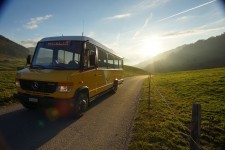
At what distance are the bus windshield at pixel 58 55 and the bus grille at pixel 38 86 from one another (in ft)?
2.94

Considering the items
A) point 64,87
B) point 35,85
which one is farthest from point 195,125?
point 35,85

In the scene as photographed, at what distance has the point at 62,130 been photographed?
6555 mm

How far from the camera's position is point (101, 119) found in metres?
8.16

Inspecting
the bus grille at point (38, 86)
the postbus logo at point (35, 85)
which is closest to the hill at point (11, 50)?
the bus grille at point (38, 86)

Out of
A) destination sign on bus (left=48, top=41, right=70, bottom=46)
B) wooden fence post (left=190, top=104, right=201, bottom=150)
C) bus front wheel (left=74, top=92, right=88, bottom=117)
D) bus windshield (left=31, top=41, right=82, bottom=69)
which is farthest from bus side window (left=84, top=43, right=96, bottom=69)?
wooden fence post (left=190, top=104, right=201, bottom=150)

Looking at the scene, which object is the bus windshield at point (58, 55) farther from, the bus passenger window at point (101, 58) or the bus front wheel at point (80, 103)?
the bus passenger window at point (101, 58)

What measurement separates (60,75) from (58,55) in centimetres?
149

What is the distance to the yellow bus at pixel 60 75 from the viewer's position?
23.6 feet

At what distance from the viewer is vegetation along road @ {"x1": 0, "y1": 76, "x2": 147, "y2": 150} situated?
5.43 meters

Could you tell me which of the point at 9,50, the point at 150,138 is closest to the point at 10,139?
the point at 150,138

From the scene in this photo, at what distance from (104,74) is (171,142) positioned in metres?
6.88

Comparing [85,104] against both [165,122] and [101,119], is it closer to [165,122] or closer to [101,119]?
[101,119]

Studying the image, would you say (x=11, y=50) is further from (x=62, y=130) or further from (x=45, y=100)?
(x=62, y=130)

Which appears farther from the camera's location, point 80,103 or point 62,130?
point 80,103
